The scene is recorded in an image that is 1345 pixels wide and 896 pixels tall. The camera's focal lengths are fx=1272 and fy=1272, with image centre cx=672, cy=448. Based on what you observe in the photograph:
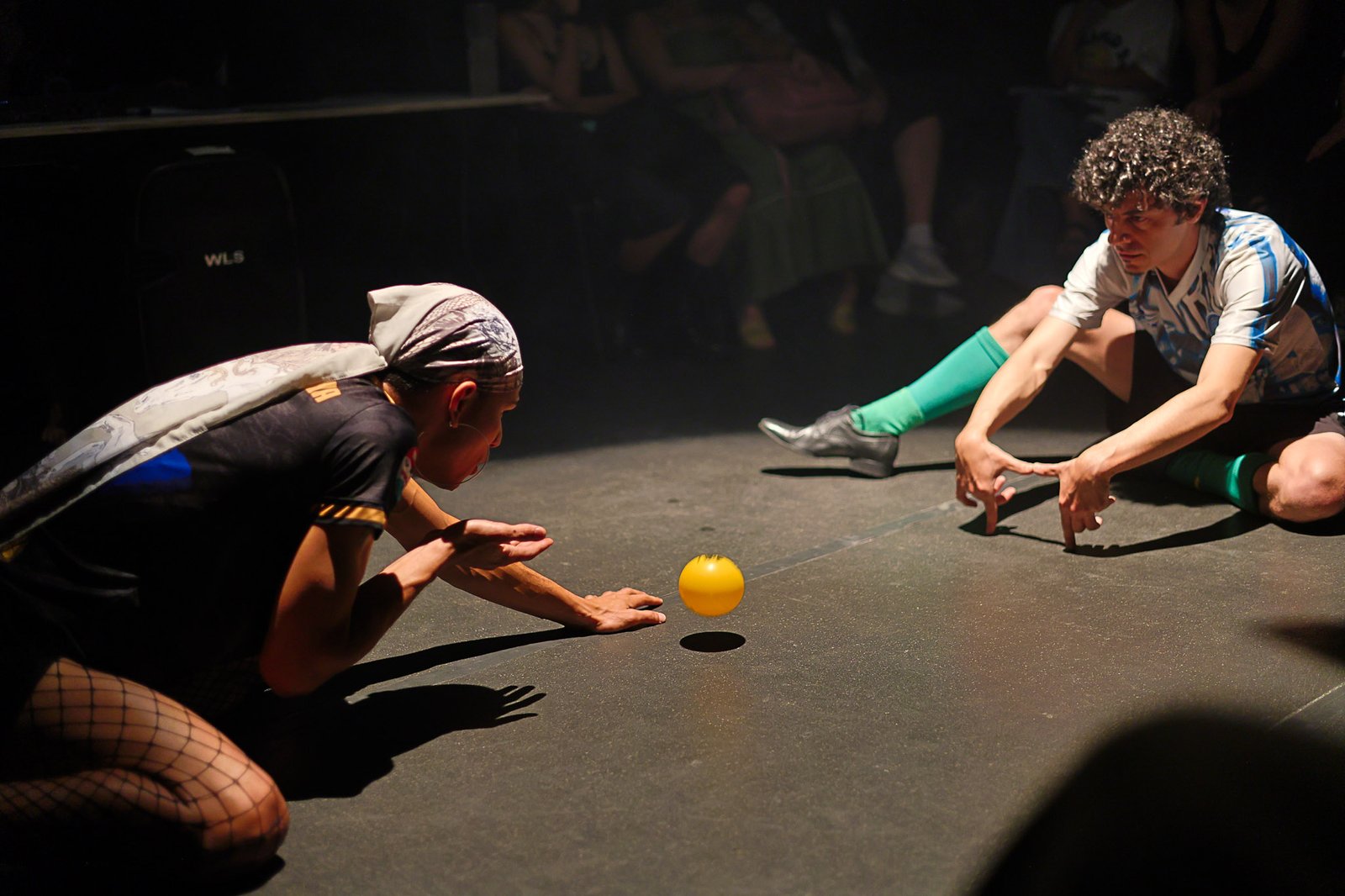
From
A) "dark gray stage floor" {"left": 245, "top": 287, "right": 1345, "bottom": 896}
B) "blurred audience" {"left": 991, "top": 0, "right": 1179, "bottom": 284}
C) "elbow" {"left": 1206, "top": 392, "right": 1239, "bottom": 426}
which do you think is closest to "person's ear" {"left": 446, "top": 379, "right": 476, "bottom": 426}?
"dark gray stage floor" {"left": 245, "top": 287, "right": 1345, "bottom": 896}

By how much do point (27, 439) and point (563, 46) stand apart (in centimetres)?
306

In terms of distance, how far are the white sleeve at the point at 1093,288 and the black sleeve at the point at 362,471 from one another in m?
2.24

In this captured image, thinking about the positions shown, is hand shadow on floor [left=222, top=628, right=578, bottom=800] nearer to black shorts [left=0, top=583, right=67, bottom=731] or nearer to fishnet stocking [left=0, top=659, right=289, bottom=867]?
fishnet stocking [left=0, top=659, right=289, bottom=867]

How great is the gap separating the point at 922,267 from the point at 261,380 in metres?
5.01

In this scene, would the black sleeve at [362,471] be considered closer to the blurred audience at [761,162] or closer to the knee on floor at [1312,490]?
the knee on floor at [1312,490]

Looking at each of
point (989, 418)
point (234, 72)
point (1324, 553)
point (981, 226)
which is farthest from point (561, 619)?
point (981, 226)

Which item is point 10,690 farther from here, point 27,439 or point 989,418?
point 27,439

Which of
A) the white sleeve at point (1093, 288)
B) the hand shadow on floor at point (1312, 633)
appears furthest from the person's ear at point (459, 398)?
the white sleeve at point (1093, 288)

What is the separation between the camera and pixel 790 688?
2.51 meters

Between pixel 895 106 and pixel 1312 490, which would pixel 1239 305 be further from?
pixel 895 106

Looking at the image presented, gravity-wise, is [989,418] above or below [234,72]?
below

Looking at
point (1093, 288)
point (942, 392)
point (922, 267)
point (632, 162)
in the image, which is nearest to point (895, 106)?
point (922, 267)

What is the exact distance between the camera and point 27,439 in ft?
15.1

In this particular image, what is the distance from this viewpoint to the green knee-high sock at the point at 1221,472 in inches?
136
